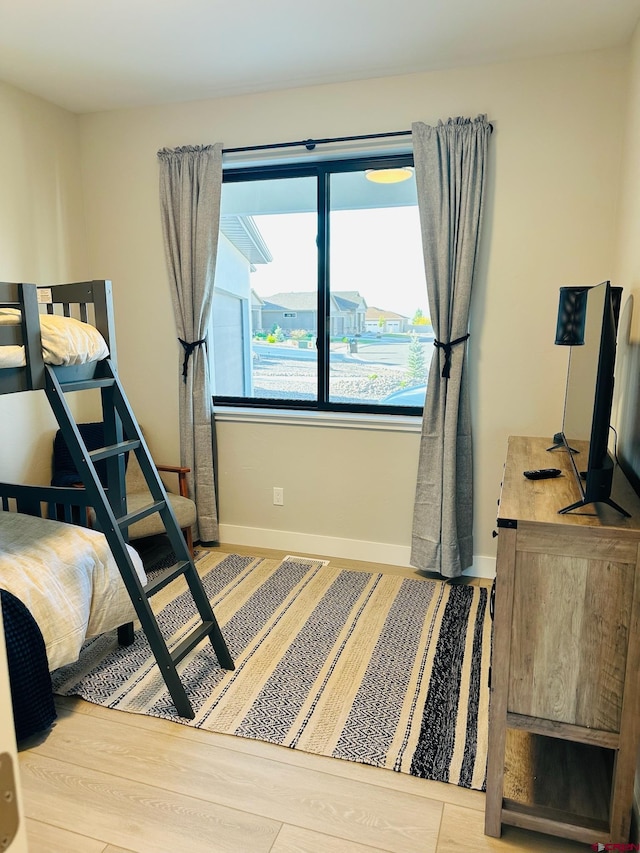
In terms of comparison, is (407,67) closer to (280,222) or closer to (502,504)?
(280,222)

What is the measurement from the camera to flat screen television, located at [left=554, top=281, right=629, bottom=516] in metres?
1.54

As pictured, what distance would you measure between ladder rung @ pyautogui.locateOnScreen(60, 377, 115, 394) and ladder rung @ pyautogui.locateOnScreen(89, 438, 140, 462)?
245mm

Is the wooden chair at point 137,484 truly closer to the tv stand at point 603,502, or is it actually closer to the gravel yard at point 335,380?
the gravel yard at point 335,380

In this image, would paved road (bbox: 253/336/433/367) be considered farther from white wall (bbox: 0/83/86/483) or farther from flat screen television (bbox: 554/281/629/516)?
white wall (bbox: 0/83/86/483)

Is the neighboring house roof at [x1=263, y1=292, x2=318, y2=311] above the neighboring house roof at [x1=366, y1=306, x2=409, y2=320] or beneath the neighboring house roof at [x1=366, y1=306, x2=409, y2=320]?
above

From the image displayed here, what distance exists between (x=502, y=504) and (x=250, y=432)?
2.24 m

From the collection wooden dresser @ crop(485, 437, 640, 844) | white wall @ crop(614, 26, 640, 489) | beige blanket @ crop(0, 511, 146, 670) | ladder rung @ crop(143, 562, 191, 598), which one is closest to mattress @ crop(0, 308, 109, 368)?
beige blanket @ crop(0, 511, 146, 670)

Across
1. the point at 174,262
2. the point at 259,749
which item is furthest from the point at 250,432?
the point at 259,749

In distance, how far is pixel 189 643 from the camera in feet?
7.51

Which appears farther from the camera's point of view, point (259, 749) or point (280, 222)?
point (280, 222)

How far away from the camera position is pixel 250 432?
3.72m

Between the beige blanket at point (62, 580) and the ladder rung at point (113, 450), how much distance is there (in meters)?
0.38

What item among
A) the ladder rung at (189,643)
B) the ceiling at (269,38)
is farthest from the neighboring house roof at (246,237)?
the ladder rung at (189,643)

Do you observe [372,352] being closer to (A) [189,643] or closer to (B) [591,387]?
(B) [591,387]
